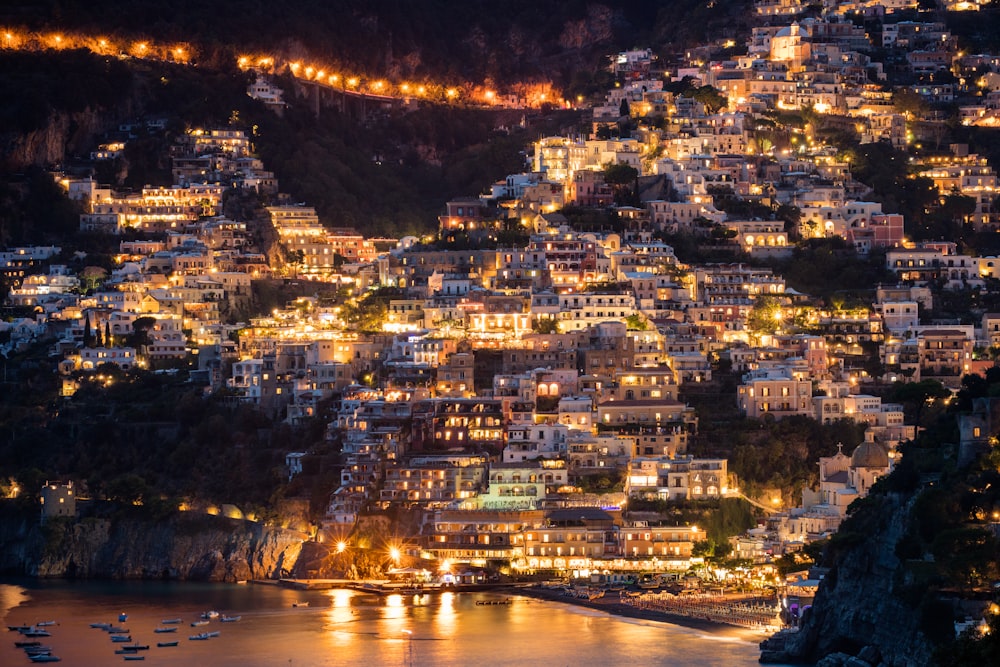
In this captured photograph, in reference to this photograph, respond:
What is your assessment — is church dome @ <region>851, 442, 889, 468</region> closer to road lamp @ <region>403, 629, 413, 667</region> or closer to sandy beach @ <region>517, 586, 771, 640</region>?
sandy beach @ <region>517, 586, 771, 640</region>

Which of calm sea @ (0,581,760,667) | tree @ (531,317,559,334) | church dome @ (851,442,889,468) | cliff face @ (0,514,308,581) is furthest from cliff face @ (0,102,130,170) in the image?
church dome @ (851,442,889,468)

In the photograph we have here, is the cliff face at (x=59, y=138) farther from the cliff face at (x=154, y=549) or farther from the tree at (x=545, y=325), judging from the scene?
the tree at (x=545, y=325)

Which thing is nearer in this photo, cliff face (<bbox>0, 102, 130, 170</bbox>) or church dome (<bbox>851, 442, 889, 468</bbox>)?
church dome (<bbox>851, 442, 889, 468</bbox>)

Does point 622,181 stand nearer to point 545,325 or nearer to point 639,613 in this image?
point 545,325

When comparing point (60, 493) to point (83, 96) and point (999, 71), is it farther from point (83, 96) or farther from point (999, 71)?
point (999, 71)

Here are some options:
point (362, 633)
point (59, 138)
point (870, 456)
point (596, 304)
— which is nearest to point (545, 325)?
point (596, 304)

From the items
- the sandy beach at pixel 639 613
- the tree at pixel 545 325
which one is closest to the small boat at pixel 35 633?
the sandy beach at pixel 639 613

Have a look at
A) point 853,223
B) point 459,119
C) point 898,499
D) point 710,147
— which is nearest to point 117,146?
point 459,119
